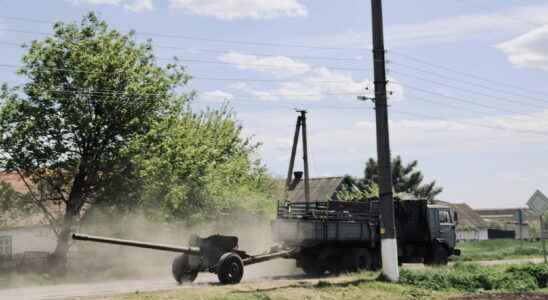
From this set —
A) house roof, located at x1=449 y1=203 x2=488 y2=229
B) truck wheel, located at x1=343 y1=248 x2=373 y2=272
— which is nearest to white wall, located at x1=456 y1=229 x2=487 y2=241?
house roof, located at x1=449 y1=203 x2=488 y2=229

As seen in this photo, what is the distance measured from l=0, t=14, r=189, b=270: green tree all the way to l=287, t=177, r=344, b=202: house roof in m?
31.0

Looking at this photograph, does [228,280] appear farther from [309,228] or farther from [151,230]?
[151,230]

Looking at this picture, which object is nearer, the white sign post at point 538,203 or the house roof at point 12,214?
the white sign post at point 538,203

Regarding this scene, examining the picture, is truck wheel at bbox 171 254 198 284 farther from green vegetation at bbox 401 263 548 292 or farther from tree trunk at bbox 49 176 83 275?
tree trunk at bbox 49 176 83 275

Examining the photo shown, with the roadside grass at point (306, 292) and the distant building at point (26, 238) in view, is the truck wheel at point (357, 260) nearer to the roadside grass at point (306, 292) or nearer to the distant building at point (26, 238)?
the roadside grass at point (306, 292)

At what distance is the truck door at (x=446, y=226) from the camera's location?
2919 centimetres

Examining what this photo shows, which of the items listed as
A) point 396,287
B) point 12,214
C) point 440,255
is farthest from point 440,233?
point 12,214

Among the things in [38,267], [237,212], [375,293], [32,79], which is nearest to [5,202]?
[38,267]

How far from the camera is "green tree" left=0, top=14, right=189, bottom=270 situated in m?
28.7

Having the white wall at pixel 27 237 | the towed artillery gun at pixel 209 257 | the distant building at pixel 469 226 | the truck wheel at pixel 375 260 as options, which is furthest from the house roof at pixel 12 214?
the distant building at pixel 469 226

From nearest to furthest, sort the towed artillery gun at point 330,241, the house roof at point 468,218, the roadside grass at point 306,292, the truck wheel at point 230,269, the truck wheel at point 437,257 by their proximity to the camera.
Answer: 1. the roadside grass at point 306,292
2. the truck wheel at point 230,269
3. the towed artillery gun at point 330,241
4. the truck wheel at point 437,257
5. the house roof at point 468,218

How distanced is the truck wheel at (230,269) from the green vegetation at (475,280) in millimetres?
5233

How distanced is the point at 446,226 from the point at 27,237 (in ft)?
72.7

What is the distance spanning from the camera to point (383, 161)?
74.1 feet
